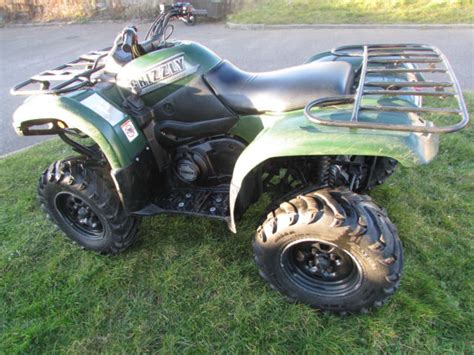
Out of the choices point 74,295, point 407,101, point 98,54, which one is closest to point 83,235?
point 74,295

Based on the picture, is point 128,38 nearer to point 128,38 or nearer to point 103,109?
point 128,38

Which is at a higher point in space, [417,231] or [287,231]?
[287,231]

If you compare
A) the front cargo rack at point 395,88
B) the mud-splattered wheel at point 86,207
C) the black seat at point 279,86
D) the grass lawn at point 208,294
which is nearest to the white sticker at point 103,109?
the mud-splattered wheel at point 86,207

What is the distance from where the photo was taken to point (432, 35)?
26.5 feet

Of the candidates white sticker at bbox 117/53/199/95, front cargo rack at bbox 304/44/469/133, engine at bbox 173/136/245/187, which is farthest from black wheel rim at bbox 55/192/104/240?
front cargo rack at bbox 304/44/469/133

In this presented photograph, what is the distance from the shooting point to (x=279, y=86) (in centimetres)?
227

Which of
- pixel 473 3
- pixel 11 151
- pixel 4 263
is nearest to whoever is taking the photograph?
pixel 4 263

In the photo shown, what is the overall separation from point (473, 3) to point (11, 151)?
10421 millimetres

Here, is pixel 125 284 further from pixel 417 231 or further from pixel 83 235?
pixel 417 231

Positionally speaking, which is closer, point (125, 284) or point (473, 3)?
point (125, 284)

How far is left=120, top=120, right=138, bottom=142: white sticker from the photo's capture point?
241 centimetres

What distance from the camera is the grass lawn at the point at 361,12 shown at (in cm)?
909

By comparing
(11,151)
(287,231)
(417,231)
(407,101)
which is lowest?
(11,151)

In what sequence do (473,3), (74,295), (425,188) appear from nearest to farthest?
(74,295) → (425,188) → (473,3)
